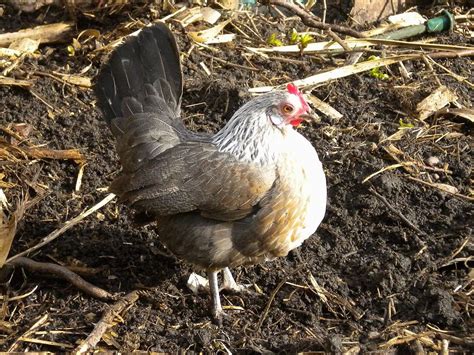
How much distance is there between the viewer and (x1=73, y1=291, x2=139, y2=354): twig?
12.3 ft

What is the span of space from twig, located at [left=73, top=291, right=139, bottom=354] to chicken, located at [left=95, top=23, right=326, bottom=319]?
0.39 meters

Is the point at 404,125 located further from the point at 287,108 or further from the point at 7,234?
the point at 7,234

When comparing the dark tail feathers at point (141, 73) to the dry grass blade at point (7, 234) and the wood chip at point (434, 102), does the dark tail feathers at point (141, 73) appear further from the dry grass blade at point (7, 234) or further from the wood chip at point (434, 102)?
the wood chip at point (434, 102)

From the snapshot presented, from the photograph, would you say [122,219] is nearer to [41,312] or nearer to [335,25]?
[41,312]

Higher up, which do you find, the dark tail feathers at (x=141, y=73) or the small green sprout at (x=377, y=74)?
the dark tail feathers at (x=141, y=73)

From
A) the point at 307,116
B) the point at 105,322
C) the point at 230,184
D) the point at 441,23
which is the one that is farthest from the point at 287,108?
the point at 441,23

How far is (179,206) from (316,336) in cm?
100

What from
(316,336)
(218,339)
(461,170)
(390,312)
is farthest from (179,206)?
(461,170)

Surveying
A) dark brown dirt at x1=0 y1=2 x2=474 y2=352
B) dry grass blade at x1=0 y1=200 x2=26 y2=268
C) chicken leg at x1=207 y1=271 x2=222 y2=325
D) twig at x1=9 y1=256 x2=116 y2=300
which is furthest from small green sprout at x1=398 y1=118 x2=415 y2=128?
dry grass blade at x1=0 y1=200 x2=26 y2=268

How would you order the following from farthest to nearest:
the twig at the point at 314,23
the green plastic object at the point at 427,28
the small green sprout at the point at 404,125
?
the green plastic object at the point at 427,28
the twig at the point at 314,23
the small green sprout at the point at 404,125

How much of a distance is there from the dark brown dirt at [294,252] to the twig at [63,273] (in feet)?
0.22

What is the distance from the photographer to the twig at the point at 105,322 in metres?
3.74

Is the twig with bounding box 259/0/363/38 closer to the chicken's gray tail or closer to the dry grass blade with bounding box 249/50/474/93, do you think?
the dry grass blade with bounding box 249/50/474/93

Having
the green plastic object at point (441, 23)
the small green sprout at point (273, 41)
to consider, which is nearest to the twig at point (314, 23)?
the small green sprout at point (273, 41)
